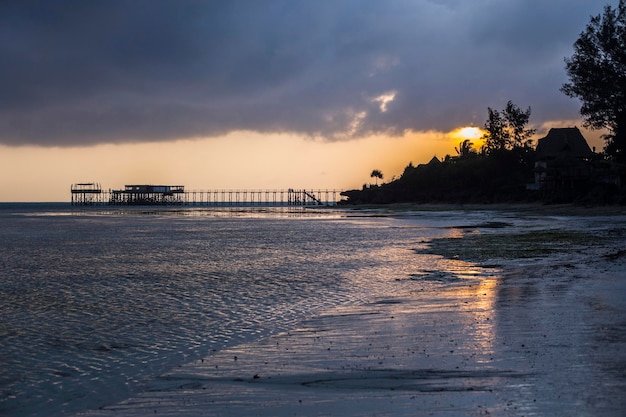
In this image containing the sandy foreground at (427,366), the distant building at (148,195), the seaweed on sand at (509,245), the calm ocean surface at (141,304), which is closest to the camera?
the sandy foreground at (427,366)

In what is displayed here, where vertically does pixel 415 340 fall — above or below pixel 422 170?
below

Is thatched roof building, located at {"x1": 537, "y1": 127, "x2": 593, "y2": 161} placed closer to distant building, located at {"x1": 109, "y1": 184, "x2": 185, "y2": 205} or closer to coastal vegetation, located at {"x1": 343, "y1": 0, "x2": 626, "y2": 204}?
coastal vegetation, located at {"x1": 343, "y1": 0, "x2": 626, "y2": 204}

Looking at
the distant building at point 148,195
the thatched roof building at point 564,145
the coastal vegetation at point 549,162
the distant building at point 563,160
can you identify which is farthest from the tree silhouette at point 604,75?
the distant building at point 148,195

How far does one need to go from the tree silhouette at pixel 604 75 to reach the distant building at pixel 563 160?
75.4 feet

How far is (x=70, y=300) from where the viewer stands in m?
13.5

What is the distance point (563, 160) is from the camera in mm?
79250

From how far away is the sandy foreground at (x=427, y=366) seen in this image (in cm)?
565

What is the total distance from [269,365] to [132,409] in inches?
74.3

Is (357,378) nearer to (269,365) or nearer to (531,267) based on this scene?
(269,365)

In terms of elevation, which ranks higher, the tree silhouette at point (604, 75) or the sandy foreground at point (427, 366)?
the tree silhouette at point (604, 75)

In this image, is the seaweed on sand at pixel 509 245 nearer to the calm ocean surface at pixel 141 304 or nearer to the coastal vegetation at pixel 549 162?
the calm ocean surface at pixel 141 304

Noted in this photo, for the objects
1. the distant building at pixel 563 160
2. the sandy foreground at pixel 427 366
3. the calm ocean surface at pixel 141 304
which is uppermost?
the distant building at pixel 563 160

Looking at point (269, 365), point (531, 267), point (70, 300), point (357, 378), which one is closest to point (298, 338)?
point (269, 365)

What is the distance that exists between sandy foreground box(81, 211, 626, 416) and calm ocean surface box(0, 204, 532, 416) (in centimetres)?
72
